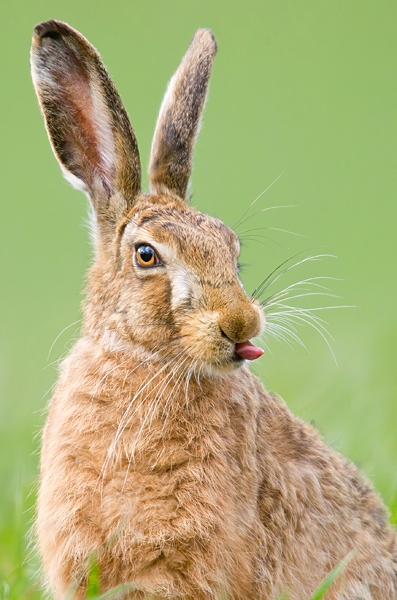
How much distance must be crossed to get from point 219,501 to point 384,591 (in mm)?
→ 1198

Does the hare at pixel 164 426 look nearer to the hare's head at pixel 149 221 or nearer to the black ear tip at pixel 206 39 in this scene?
the hare's head at pixel 149 221

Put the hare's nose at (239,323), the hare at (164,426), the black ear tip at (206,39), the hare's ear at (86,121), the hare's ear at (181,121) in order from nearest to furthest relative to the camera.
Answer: the hare's nose at (239,323), the hare at (164,426), the hare's ear at (86,121), the hare's ear at (181,121), the black ear tip at (206,39)

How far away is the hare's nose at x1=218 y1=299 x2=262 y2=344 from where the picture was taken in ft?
14.9

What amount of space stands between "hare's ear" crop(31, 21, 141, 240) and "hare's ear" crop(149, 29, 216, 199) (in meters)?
0.22

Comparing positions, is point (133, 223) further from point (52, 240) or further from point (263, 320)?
point (52, 240)

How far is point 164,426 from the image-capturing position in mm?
4836

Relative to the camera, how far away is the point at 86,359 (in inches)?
199

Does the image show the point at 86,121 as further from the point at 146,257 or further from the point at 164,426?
the point at 164,426

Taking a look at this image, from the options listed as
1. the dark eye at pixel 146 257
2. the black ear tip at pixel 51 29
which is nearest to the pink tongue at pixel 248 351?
the dark eye at pixel 146 257

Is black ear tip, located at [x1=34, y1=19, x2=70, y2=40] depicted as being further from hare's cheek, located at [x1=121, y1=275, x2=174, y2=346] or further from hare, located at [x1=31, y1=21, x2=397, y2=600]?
hare's cheek, located at [x1=121, y1=275, x2=174, y2=346]

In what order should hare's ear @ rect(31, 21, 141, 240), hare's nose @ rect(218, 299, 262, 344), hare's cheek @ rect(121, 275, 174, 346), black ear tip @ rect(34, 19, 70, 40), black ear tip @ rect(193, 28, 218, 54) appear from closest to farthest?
hare's nose @ rect(218, 299, 262, 344)
hare's cheek @ rect(121, 275, 174, 346)
black ear tip @ rect(34, 19, 70, 40)
hare's ear @ rect(31, 21, 141, 240)
black ear tip @ rect(193, 28, 218, 54)

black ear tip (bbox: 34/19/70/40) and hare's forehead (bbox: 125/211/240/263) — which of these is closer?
hare's forehead (bbox: 125/211/240/263)

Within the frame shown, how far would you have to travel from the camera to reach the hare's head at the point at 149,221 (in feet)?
15.4

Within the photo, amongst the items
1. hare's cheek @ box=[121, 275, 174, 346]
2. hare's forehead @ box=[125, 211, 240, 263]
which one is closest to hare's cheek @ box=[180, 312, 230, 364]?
hare's cheek @ box=[121, 275, 174, 346]
